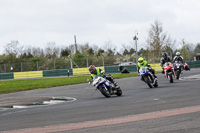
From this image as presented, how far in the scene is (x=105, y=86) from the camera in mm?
14078

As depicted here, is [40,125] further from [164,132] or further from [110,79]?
[110,79]

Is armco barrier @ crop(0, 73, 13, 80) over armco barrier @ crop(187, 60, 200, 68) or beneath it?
beneath

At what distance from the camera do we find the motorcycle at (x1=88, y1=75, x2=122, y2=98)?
45.2ft

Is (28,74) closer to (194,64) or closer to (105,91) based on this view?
(194,64)

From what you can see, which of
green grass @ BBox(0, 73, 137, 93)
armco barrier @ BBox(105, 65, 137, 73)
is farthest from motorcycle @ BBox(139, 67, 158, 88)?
armco barrier @ BBox(105, 65, 137, 73)

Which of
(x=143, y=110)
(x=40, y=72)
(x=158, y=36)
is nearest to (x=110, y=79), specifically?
(x=143, y=110)

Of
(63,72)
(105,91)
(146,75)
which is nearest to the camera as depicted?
(105,91)

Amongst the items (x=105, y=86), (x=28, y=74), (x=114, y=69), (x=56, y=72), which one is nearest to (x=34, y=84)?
(x=114, y=69)

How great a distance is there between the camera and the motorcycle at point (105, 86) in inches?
542

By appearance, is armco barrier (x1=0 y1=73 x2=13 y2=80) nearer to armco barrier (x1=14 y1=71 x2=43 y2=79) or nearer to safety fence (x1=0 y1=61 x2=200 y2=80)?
safety fence (x1=0 y1=61 x2=200 y2=80)

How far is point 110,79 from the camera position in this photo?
14453 mm

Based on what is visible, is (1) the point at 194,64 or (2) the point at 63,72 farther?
(2) the point at 63,72

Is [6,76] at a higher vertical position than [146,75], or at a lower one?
lower

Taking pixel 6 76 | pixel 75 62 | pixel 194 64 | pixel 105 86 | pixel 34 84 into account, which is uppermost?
pixel 75 62
